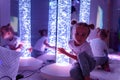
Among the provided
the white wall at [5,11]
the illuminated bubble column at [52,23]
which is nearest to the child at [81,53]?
the illuminated bubble column at [52,23]

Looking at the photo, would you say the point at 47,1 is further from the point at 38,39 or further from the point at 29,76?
the point at 29,76

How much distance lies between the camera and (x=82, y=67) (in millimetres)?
1132

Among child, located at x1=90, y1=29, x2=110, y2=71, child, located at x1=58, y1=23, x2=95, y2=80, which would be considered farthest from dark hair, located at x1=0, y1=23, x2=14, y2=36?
child, located at x1=90, y1=29, x2=110, y2=71

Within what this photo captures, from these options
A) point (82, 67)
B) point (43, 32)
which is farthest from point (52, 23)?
point (82, 67)

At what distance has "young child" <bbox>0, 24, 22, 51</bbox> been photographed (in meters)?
1.31

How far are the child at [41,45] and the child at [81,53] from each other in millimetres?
201

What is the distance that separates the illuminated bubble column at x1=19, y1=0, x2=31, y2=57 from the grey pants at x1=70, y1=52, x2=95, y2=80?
0.37 metres

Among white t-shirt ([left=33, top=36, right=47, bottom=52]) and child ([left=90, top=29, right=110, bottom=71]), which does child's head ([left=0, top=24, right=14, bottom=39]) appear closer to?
white t-shirt ([left=33, top=36, right=47, bottom=52])

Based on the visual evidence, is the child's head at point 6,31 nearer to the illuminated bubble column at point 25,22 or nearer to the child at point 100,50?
the illuminated bubble column at point 25,22

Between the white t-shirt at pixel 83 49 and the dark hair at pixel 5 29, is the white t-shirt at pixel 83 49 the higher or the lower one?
the lower one

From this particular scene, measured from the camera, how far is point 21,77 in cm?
120

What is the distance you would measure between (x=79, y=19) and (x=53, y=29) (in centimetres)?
22

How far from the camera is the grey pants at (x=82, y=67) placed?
1.13m

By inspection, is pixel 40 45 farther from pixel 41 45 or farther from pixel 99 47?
pixel 99 47
